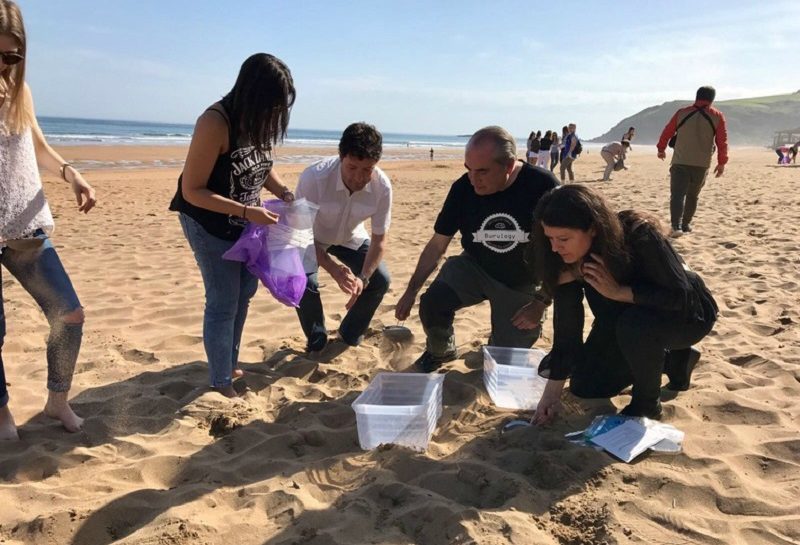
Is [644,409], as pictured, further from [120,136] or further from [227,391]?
[120,136]

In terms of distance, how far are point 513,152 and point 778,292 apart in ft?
8.78

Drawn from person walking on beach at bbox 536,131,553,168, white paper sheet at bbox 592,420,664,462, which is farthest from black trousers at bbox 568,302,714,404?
person walking on beach at bbox 536,131,553,168

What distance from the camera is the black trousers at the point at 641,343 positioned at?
2.46 metres

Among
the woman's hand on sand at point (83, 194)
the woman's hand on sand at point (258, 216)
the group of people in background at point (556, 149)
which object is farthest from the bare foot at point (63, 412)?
the group of people in background at point (556, 149)

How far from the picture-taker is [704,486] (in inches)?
83.7

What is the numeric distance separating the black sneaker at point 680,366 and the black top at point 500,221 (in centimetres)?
84

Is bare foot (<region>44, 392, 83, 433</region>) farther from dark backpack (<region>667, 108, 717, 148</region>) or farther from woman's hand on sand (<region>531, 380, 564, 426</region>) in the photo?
dark backpack (<region>667, 108, 717, 148</region>)

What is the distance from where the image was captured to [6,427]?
2506mm

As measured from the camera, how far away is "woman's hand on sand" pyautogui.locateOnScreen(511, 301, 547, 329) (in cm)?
→ 288

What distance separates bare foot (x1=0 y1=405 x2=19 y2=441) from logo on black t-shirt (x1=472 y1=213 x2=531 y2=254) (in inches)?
93.9

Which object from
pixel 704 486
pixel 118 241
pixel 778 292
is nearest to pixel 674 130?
pixel 778 292

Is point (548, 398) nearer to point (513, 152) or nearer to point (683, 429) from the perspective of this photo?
point (683, 429)

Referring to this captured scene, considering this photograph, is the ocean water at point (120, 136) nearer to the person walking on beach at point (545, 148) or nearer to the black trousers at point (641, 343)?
the black trousers at point (641, 343)

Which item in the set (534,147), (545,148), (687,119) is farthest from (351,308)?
(534,147)
